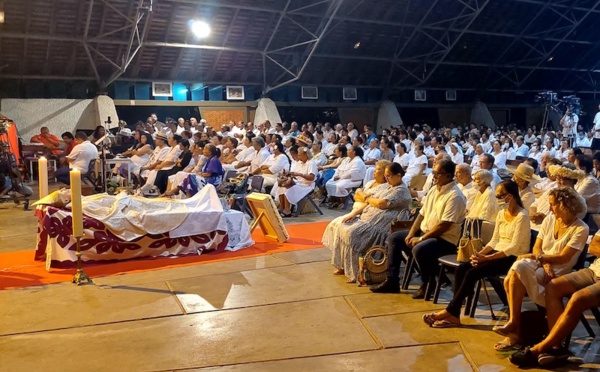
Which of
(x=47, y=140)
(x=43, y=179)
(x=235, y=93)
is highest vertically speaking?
(x=235, y=93)

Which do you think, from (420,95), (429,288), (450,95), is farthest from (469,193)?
(450,95)

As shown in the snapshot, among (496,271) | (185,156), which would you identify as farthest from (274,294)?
(185,156)

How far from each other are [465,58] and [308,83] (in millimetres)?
5230

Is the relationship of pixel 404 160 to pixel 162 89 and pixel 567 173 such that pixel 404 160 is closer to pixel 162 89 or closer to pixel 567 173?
pixel 567 173

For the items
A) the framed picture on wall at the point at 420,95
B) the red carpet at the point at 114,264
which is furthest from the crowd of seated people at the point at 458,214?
the framed picture on wall at the point at 420,95

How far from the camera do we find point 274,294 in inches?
189

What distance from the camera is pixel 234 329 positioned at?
402 cm

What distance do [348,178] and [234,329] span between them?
5593mm

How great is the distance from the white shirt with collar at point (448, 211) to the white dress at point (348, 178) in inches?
180

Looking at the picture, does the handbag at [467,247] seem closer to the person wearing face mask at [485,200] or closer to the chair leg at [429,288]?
the chair leg at [429,288]

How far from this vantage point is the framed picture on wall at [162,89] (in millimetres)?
16047

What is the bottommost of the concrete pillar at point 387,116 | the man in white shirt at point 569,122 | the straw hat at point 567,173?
the straw hat at point 567,173

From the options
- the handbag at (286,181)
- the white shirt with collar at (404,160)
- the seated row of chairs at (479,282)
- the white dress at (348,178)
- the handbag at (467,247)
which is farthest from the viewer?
the white shirt with collar at (404,160)

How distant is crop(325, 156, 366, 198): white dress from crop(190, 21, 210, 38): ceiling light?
6364mm
